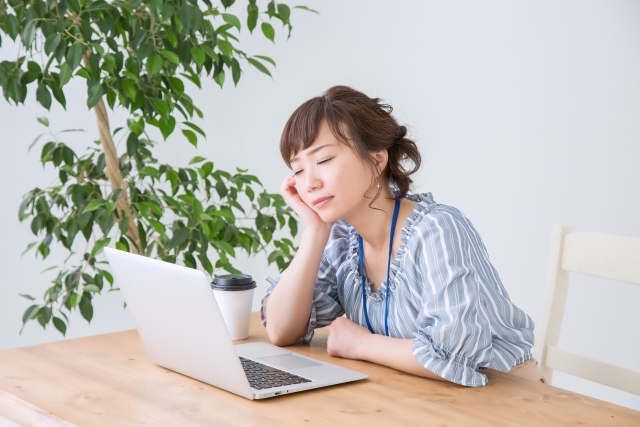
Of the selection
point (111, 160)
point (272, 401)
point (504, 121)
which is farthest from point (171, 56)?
point (504, 121)

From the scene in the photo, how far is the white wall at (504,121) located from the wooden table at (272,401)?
1.43 meters

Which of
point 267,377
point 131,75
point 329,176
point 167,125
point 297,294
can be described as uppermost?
point 131,75

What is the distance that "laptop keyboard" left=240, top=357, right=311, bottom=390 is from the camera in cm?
111

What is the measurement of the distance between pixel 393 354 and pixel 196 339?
0.34m

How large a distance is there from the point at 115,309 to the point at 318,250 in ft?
6.97

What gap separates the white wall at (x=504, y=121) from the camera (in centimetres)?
241

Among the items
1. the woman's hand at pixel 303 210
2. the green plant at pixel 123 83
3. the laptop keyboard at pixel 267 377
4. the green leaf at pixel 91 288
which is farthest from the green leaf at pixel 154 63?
the laptop keyboard at pixel 267 377

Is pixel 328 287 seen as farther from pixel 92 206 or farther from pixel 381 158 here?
pixel 92 206

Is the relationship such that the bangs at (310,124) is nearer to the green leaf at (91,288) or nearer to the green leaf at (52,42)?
the green leaf at (52,42)

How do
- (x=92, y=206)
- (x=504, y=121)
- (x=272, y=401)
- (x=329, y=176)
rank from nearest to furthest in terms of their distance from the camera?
(x=272, y=401) → (x=329, y=176) → (x=92, y=206) → (x=504, y=121)

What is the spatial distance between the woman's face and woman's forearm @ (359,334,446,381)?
260 mm

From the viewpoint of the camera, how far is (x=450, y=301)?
1221 mm

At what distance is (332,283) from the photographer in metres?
1.56

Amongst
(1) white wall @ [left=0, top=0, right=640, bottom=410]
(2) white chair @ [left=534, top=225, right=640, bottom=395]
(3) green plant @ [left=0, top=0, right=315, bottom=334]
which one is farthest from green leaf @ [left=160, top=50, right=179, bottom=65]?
(1) white wall @ [left=0, top=0, right=640, bottom=410]
